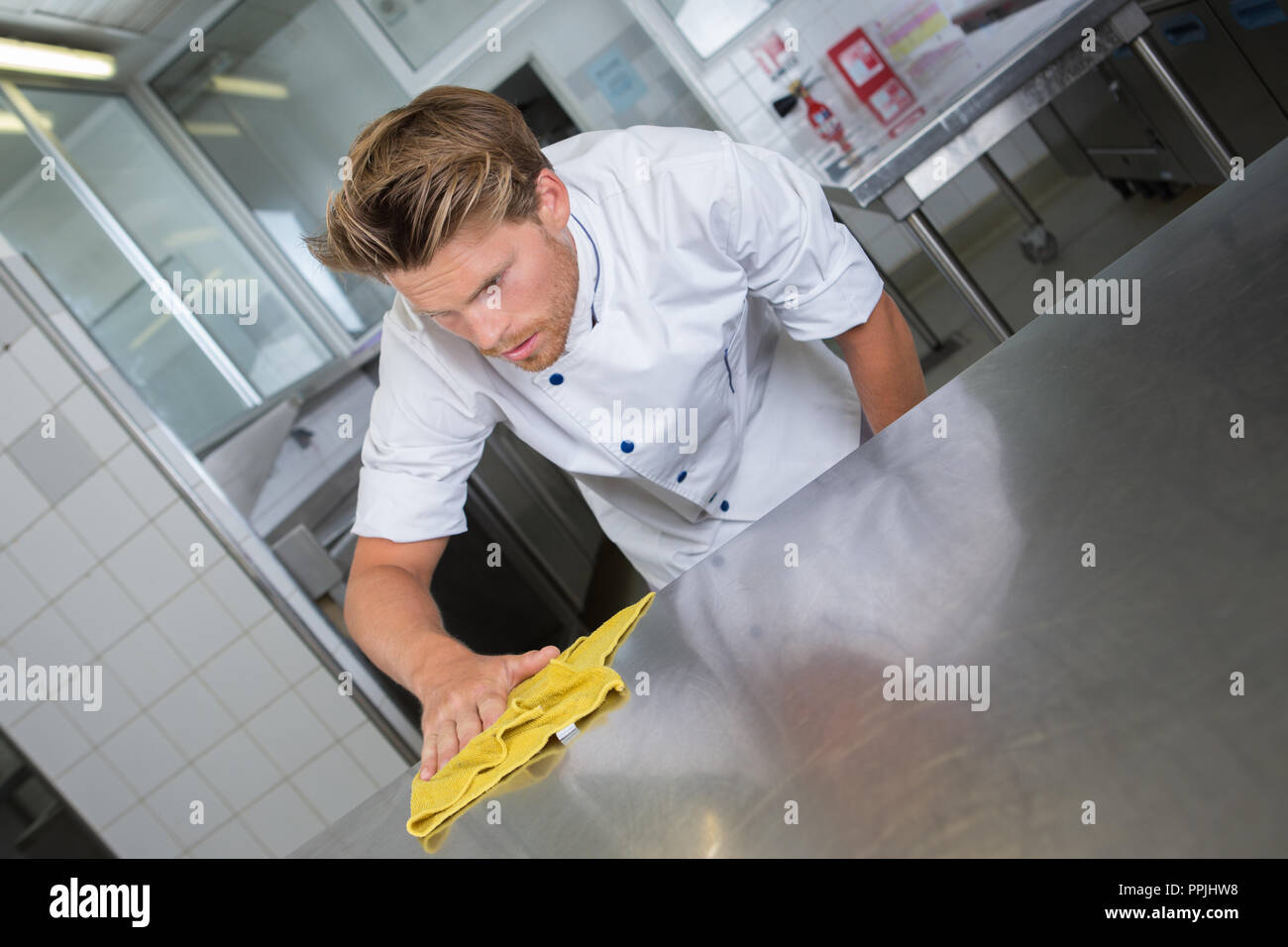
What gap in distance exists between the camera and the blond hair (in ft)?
3.25

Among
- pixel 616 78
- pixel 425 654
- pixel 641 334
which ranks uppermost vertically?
pixel 616 78

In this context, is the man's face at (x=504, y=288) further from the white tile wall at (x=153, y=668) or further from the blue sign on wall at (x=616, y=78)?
the blue sign on wall at (x=616, y=78)

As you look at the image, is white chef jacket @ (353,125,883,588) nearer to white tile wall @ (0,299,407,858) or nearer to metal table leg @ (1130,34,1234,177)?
white tile wall @ (0,299,407,858)

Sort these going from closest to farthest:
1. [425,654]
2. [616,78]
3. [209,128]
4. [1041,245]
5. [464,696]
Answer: [464,696], [425,654], [209,128], [1041,245], [616,78]

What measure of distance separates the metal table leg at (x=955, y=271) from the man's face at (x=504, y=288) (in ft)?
4.42

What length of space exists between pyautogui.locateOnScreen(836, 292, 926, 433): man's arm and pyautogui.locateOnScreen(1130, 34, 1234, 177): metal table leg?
129cm

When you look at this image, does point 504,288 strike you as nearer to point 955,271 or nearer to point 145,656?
point 955,271

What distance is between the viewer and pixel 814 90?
4.21 meters

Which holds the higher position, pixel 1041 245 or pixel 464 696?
pixel 464 696

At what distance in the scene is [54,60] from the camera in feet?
9.74

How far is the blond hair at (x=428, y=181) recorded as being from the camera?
990 mm

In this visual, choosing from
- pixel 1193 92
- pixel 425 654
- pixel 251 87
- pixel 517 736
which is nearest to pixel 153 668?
pixel 425 654

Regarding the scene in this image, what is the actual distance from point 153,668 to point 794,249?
1.77 metres
